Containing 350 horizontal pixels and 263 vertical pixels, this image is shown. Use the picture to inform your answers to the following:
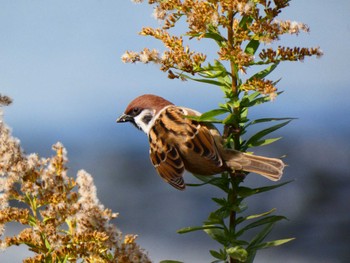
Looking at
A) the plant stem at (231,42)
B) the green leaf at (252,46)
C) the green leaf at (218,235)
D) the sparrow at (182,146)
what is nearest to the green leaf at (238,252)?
the green leaf at (218,235)

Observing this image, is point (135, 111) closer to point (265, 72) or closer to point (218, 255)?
point (265, 72)

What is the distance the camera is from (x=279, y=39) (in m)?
3.64

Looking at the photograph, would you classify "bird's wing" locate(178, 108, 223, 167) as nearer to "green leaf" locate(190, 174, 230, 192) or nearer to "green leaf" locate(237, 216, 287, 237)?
"green leaf" locate(190, 174, 230, 192)

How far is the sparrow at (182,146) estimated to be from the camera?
3660mm

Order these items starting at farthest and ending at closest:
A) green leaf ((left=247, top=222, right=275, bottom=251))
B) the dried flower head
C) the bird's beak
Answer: the bird's beak
green leaf ((left=247, top=222, right=275, bottom=251))
the dried flower head

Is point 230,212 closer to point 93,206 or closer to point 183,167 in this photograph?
point 183,167

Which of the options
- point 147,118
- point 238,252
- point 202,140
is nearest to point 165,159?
point 202,140

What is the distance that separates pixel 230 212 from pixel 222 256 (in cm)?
28

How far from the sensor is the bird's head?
13.0ft

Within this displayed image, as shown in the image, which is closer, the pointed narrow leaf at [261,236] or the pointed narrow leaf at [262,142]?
the pointed narrow leaf at [262,142]

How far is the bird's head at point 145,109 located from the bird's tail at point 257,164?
0.56 m

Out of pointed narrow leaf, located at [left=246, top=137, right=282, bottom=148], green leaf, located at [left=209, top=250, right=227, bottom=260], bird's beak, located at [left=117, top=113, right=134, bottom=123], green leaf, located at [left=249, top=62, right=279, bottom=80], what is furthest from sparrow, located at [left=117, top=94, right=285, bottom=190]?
green leaf, located at [left=209, top=250, right=227, bottom=260]

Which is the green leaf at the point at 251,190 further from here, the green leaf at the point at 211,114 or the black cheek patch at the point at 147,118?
the black cheek patch at the point at 147,118

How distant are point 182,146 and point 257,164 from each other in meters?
0.45
